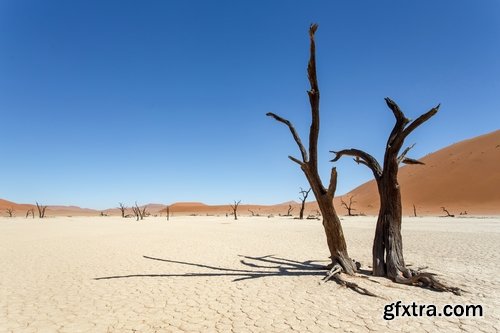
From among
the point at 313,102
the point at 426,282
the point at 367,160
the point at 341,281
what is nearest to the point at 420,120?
the point at 367,160

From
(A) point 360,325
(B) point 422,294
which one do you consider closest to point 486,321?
(B) point 422,294

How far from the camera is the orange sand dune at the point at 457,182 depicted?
52006 millimetres

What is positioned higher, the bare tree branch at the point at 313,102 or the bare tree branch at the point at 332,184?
the bare tree branch at the point at 313,102

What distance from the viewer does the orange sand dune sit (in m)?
52.0

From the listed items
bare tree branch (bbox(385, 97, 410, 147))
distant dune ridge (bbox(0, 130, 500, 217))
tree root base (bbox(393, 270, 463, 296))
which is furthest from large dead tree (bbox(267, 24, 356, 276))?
distant dune ridge (bbox(0, 130, 500, 217))

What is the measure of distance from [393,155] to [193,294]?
638 centimetres

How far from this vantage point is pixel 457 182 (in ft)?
201

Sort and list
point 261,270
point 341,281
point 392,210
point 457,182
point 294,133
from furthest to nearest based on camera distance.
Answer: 1. point 457,182
2. point 261,270
3. point 294,133
4. point 392,210
5. point 341,281

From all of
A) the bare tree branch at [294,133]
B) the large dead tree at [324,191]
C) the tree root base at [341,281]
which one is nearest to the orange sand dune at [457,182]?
the large dead tree at [324,191]

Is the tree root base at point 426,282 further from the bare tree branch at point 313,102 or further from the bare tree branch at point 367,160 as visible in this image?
the bare tree branch at point 313,102

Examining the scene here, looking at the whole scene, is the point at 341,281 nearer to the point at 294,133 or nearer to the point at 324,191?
the point at 324,191

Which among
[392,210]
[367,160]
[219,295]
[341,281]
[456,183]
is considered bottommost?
[219,295]

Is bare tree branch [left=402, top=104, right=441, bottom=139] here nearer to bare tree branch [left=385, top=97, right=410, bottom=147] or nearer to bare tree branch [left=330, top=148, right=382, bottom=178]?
bare tree branch [left=385, top=97, right=410, bottom=147]

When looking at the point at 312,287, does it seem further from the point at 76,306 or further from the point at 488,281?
the point at 76,306
